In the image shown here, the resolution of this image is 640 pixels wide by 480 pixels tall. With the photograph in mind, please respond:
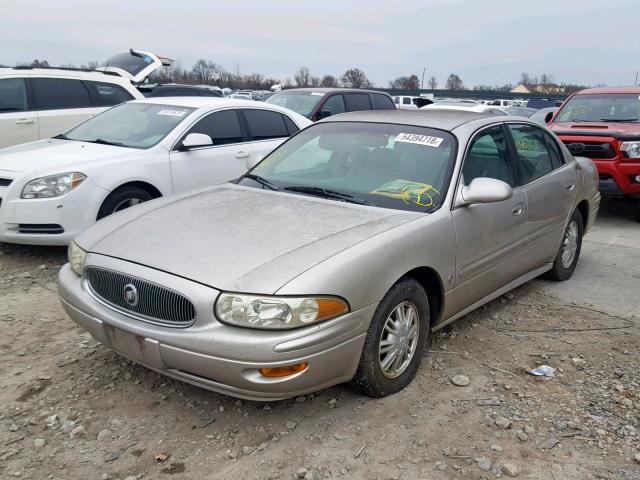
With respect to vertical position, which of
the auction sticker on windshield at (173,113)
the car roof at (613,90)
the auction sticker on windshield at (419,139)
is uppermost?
the car roof at (613,90)

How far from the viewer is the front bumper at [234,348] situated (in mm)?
2609

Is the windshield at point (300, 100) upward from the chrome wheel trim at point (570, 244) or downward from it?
upward

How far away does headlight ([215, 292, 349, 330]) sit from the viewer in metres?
2.62

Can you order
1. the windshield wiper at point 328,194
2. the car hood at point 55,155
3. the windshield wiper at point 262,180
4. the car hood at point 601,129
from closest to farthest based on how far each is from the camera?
the windshield wiper at point 328,194 < the windshield wiper at point 262,180 < the car hood at point 55,155 < the car hood at point 601,129

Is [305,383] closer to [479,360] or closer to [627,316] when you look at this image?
[479,360]

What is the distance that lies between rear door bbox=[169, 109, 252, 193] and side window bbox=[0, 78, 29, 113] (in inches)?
131

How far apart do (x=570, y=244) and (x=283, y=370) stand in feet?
12.1

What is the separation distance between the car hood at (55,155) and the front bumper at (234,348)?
280cm

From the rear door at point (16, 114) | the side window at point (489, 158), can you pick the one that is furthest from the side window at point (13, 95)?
the side window at point (489, 158)

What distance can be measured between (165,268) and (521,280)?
9.59ft

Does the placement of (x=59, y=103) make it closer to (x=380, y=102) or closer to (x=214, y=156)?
(x=214, y=156)

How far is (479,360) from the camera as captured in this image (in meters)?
3.76

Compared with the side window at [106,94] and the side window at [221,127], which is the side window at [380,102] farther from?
the side window at [221,127]

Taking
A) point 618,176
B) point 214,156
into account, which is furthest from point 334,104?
point 618,176
